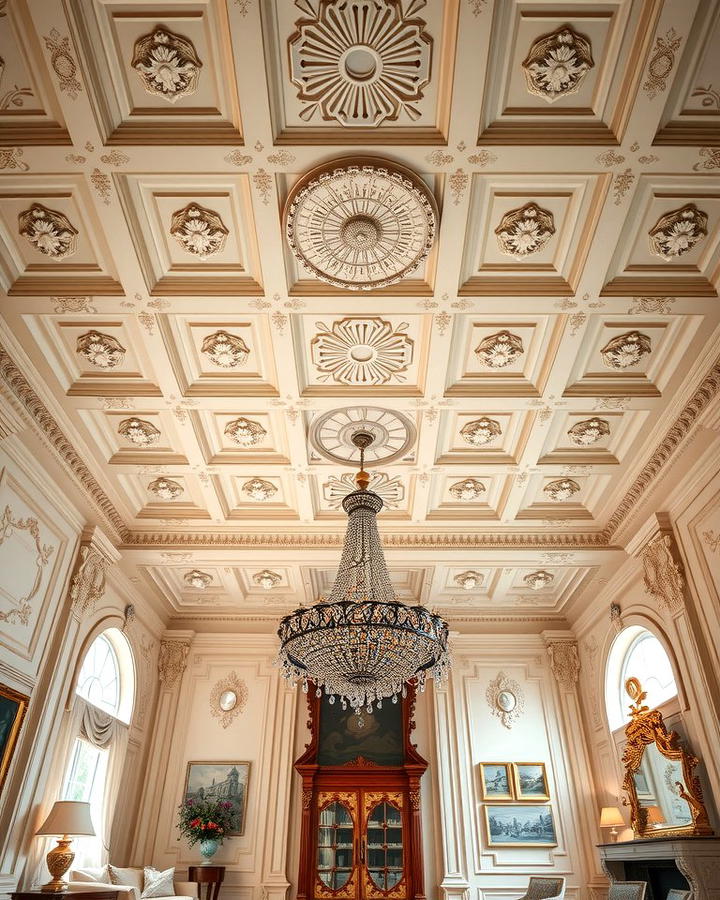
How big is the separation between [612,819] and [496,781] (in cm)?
166

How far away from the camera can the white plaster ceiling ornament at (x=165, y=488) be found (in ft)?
24.8

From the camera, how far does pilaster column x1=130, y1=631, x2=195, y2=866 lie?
29.0 ft

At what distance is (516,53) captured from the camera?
12.8 feet

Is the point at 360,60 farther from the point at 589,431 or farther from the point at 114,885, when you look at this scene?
the point at 114,885

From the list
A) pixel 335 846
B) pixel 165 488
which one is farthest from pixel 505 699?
pixel 165 488

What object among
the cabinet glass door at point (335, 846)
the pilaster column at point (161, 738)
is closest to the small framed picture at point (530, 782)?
the cabinet glass door at point (335, 846)

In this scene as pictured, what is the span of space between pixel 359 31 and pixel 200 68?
38.3 inches

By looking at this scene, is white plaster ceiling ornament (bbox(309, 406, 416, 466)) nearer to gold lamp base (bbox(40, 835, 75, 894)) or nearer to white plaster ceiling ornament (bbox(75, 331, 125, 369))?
white plaster ceiling ornament (bbox(75, 331, 125, 369))

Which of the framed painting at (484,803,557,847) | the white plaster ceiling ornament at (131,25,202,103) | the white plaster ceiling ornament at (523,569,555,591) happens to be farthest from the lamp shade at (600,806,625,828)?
the white plaster ceiling ornament at (131,25,202,103)

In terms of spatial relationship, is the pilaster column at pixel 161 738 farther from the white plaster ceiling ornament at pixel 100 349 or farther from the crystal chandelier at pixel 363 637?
the white plaster ceiling ornament at pixel 100 349

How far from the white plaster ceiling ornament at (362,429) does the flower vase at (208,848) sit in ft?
18.0

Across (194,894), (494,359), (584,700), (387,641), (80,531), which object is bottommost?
(194,894)

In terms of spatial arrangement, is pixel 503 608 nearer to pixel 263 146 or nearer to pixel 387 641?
pixel 387 641

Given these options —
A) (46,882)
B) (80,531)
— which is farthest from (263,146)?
(46,882)
